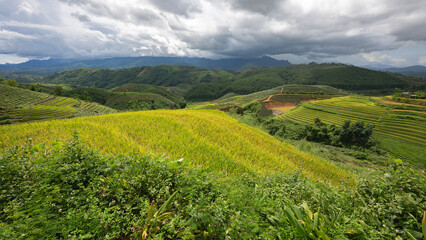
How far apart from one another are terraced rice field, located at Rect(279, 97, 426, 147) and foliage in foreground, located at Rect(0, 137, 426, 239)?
5179cm

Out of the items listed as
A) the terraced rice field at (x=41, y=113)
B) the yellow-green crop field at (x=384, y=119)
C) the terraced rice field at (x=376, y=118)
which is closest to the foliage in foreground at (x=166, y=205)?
the terraced rice field at (x=41, y=113)

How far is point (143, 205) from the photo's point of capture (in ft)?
8.77

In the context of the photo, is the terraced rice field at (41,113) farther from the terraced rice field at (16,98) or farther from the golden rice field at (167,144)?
the golden rice field at (167,144)

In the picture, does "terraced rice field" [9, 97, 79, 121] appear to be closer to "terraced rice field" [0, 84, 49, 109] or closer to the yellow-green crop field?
"terraced rice field" [0, 84, 49, 109]

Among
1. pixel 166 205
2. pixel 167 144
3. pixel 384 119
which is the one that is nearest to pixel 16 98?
pixel 167 144

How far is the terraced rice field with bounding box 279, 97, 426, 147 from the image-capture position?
3807cm

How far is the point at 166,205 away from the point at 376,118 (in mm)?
65400

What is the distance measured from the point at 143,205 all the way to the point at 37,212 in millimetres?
1371

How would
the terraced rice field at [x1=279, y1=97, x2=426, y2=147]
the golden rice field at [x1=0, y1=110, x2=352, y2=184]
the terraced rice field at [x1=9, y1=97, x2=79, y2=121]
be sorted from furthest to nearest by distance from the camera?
the terraced rice field at [x1=279, y1=97, x2=426, y2=147] < the terraced rice field at [x1=9, y1=97, x2=79, y2=121] < the golden rice field at [x1=0, y1=110, x2=352, y2=184]

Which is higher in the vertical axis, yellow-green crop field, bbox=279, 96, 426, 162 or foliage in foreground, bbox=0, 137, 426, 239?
foliage in foreground, bbox=0, 137, 426, 239

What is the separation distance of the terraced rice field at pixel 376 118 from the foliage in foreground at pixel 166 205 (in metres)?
51.8

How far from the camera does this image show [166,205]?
2699mm

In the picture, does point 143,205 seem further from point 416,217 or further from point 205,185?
point 416,217

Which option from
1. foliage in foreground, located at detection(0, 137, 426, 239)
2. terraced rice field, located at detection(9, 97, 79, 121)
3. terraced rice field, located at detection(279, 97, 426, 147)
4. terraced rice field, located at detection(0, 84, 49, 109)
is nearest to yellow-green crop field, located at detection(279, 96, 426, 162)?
terraced rice field, located at detection(279, 97, 426, 147)
